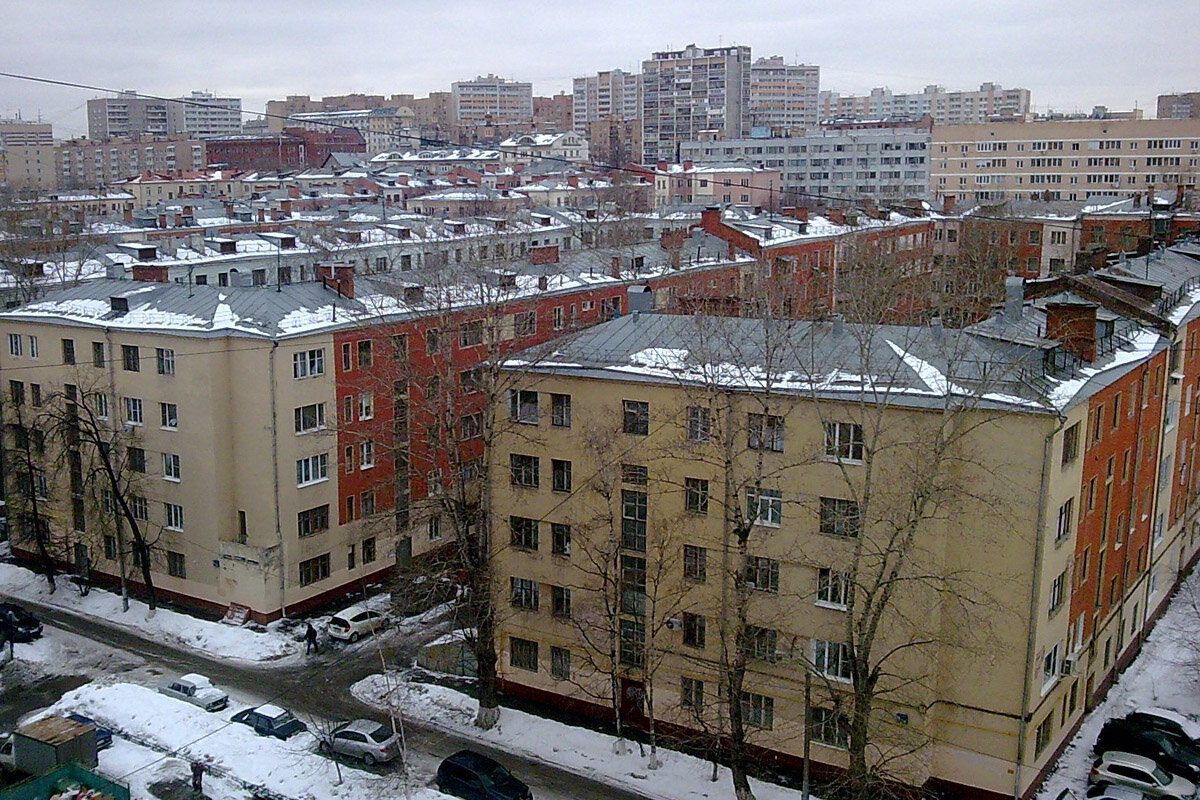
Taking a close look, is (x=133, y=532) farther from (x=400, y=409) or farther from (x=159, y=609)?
(x=400, y=409)

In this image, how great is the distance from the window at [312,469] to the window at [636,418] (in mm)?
11470

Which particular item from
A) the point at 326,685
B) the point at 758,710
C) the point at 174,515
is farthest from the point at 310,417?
the point at 758,710

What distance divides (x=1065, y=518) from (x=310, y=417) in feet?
63.9

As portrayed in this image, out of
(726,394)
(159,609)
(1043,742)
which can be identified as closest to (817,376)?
(726,394)

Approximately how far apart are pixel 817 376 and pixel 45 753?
1633 cm

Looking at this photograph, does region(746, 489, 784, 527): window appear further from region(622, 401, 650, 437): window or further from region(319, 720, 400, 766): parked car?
region(319, 720, 400, 766): parked car

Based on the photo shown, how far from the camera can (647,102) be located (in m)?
166

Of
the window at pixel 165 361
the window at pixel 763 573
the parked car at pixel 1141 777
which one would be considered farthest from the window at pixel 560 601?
the window at pixel 165 361

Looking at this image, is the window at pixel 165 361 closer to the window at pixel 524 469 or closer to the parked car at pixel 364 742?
the window at pixel 524 469

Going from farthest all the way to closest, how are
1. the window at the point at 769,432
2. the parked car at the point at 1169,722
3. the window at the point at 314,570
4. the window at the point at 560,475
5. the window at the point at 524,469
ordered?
the window at the point at 314,570, the window at the point at 524,469, the window at the point at 560,475, the parked car at the point at 1169,722, the window at the point at 769,432

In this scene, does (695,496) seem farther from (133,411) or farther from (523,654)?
(133,411)

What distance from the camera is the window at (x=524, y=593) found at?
25.3 metres

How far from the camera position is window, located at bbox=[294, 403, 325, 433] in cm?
3066

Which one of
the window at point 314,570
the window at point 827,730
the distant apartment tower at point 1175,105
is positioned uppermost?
the distant apartment tower at point 1175,105
